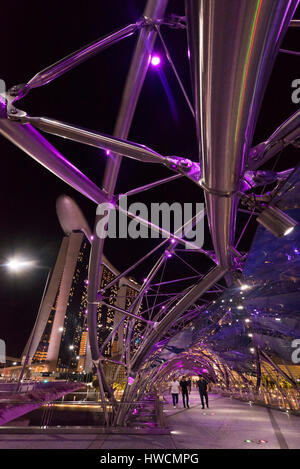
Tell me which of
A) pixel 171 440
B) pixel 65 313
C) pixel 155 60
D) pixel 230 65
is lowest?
pixel 171 440

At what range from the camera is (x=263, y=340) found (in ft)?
91.2

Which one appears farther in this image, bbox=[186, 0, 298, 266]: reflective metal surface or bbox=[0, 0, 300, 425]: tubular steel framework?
bbox=[0, 0, 300, 425]: tubular steel framework

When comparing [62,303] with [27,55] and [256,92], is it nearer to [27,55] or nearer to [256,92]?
[27,55]

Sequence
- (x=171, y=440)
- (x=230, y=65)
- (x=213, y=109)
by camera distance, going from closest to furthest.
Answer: (x=230, y=65)
(x=213, y=109)
(x=171, y=440)

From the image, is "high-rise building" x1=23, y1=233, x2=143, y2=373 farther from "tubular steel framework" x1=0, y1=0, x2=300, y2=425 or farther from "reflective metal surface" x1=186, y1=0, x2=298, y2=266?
"reflective metal surface" x1=186, y1=0, x2=298, y2=266

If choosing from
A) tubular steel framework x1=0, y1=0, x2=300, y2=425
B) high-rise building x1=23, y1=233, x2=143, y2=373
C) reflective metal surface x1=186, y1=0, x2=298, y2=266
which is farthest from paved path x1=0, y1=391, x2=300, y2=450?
high-rise building x1=23, y1=233, x2=143, y2=373

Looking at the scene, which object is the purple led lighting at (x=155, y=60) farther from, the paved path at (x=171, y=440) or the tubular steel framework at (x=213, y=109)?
the paved path at (x=171, y=440)

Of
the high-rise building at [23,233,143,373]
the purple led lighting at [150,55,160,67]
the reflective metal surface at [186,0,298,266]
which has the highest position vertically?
the high-rise building at [23,233,143,373]

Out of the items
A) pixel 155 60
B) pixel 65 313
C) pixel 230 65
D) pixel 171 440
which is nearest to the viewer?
pixel 230 65

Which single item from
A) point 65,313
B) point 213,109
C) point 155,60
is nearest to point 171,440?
point 213,109

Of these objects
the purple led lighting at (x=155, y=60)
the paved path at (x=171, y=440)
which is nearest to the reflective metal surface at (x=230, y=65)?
the purple led lighting at (x=155, y=60)

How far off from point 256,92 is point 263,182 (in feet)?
10.1

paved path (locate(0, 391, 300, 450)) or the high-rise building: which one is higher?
the high-rise building

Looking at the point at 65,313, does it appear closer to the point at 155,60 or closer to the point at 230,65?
the point at 155,60
